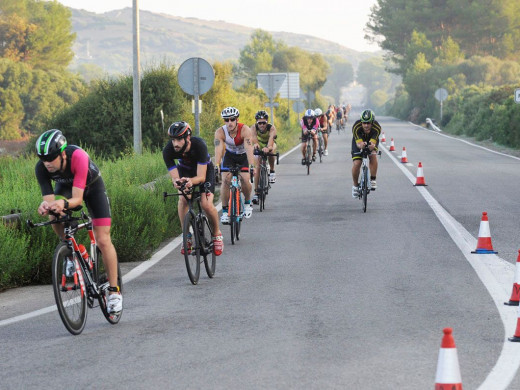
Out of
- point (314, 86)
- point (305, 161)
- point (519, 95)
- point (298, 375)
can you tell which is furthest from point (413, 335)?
point (314, 86)

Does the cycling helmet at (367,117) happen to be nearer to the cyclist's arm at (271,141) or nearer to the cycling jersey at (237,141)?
the cyclist's arm at (271,141)

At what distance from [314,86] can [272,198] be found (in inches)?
3441

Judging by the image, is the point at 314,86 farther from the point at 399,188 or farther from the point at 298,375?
the point at 298,375

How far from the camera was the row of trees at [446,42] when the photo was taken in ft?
279

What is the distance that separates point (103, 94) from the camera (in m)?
29.9

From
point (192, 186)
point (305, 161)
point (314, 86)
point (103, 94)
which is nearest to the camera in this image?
point (192, 186)

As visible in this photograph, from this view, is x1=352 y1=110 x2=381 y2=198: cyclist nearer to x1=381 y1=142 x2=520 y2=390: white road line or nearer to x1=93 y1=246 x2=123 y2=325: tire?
x1=381 y1=142 x2=520 y2=390: white road line

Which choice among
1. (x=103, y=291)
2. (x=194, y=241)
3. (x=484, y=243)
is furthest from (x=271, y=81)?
(x=103, y=291)

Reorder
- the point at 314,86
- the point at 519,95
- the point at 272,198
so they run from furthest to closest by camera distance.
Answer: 1. the point at 314,86
2. the point at 519,95
3. the point at 272,198

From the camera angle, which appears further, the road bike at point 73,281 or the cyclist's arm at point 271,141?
the cyclist's arm at point 271,141

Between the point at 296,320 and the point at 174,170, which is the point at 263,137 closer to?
the point at 174,170

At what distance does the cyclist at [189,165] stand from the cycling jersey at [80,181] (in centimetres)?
174

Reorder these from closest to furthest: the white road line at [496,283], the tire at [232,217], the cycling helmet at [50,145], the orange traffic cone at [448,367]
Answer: the orange traffic cone at [448,367], the white road line at [496,283], the cycling helmet at [50,145], the tire at [232,217]

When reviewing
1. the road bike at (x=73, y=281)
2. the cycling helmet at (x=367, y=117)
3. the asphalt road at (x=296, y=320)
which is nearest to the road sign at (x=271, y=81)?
the cycling helmet at (x=367, y=117)
